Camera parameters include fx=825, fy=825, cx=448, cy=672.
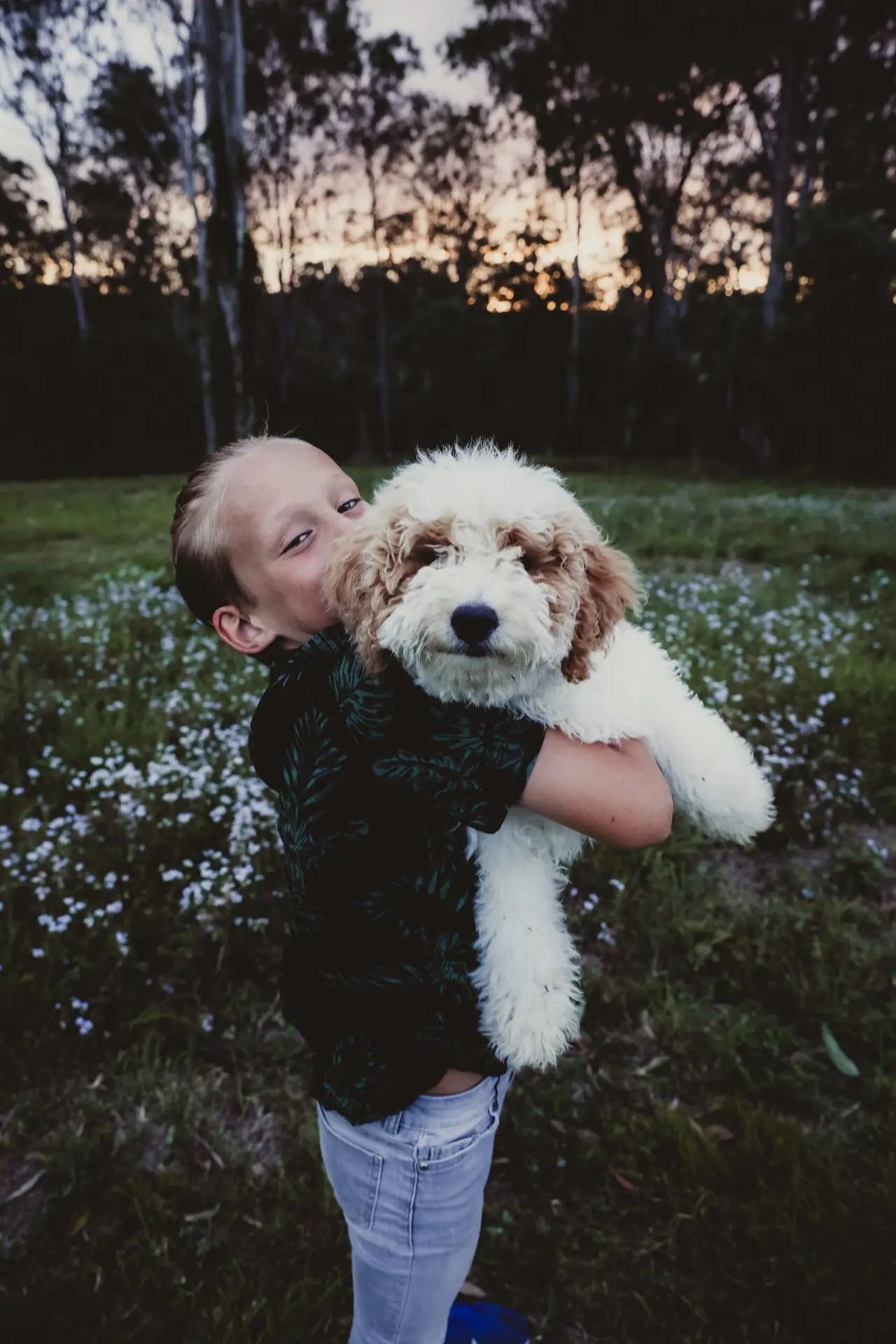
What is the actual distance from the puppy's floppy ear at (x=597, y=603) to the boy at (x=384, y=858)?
170 millimetres

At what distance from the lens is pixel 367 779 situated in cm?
146

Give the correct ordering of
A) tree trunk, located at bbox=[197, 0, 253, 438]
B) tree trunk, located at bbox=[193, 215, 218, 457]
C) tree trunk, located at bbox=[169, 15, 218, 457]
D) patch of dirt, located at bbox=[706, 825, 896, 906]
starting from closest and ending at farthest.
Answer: patch of dirt, located at bbox=[706, 825, 896, 906] → tree trunk, located at bbox=[197, 0, 253, 438] → tree trunk, located at bbox=[193, 215, 218, 457] → tree trunk, located at bbox=[169, 15, 218, 457]

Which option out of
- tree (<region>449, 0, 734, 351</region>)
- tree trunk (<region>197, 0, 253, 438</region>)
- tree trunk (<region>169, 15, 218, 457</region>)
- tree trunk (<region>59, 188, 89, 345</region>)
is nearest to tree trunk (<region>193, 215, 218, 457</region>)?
tree trunk (<region>169, 15, 218, 457</region>)

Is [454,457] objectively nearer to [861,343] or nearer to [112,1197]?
[112,1197]

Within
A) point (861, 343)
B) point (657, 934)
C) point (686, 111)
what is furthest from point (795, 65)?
point (657, 934)

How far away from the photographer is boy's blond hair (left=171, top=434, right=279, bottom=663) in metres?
1.79

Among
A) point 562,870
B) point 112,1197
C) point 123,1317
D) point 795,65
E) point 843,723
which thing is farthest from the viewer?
point 795,65

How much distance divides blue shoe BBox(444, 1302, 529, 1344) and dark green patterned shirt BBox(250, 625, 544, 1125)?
3.46 ft

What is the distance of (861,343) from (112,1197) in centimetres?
2410

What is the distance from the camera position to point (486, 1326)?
220cm

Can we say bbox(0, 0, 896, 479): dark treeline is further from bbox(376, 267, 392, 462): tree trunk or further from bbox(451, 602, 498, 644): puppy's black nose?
bbox(451, 602, 498, 644): puppy's black nose

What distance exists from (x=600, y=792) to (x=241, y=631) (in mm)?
895

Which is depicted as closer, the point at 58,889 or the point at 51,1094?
the point at 51,1094

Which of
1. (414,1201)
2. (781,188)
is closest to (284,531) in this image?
(414,1201)
